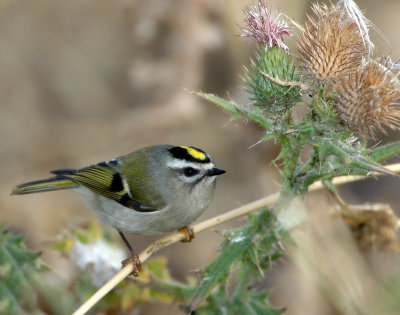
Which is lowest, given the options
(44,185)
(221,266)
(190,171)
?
(221,266)

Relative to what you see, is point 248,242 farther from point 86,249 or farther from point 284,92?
point 86,249

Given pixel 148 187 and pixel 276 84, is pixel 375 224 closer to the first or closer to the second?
pixel 276 84

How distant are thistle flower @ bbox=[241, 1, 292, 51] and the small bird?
122 centimetres

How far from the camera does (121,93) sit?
781 cm

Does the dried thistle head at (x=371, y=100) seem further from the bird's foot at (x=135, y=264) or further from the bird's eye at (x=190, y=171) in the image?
the bird's foot at (x=135, y=264)

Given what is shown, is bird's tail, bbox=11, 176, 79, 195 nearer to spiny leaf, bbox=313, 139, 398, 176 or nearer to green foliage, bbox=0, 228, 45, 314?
green foliage, bbox=0, 228, 45, 314

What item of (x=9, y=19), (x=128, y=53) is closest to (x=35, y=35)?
(x=9, y=19)

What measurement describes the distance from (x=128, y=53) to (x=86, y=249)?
4.77 meters

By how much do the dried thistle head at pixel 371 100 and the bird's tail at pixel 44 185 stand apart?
2.71 m

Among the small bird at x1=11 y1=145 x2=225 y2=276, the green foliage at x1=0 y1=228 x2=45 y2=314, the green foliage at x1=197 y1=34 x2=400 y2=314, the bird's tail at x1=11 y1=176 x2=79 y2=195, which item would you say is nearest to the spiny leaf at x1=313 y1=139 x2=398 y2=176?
the green foliage at x1=197 y1=34 x2=400 y2=314

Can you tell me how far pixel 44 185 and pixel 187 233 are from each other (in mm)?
1360

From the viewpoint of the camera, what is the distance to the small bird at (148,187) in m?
4.24

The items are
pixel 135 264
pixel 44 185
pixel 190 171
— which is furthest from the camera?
pixel 44 185

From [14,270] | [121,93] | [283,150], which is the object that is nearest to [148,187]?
[14,270]
